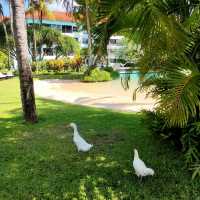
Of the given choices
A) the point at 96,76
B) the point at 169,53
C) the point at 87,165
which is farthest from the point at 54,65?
the point at 169,53

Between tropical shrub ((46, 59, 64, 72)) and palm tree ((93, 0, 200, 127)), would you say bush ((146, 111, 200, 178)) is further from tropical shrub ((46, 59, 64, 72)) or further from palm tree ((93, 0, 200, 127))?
tropical shrub ((46, 59, 64, 72))

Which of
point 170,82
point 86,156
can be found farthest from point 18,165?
point 170,82

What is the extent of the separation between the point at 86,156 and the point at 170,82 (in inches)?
76.2

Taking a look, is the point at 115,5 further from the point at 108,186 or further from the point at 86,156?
the point at 86,156

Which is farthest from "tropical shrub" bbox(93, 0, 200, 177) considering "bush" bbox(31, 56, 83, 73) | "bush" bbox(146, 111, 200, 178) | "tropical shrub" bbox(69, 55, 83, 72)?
"tropical shrub" bbox(69, 55, 83, 72)

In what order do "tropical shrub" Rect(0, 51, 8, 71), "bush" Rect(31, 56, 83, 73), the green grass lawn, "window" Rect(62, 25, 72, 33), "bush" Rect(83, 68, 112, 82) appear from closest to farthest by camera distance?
the green grass lawn < "bush" Rect(83, 68, 112, 82) < "bush" Rect(31, 56, 83, 73) < "tropical shrub" Rect(0, 51, 8, 71) < "window" Rect(62, 25, 72, 33)

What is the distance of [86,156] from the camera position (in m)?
5.60

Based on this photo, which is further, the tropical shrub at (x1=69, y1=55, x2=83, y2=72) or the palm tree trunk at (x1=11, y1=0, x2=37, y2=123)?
the tropical shrub at (x1=69, y1=55, x2=83, y2=72)

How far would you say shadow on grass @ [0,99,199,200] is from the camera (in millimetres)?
4328

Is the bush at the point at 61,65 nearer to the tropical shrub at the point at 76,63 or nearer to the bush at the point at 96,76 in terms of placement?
the tropical shrub at the point at 76,63

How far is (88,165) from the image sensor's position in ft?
17.1

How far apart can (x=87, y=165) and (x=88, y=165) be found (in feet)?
0.05

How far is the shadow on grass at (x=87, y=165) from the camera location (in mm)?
4328

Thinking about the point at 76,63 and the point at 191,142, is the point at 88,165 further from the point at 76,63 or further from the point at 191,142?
the point at 76,63
